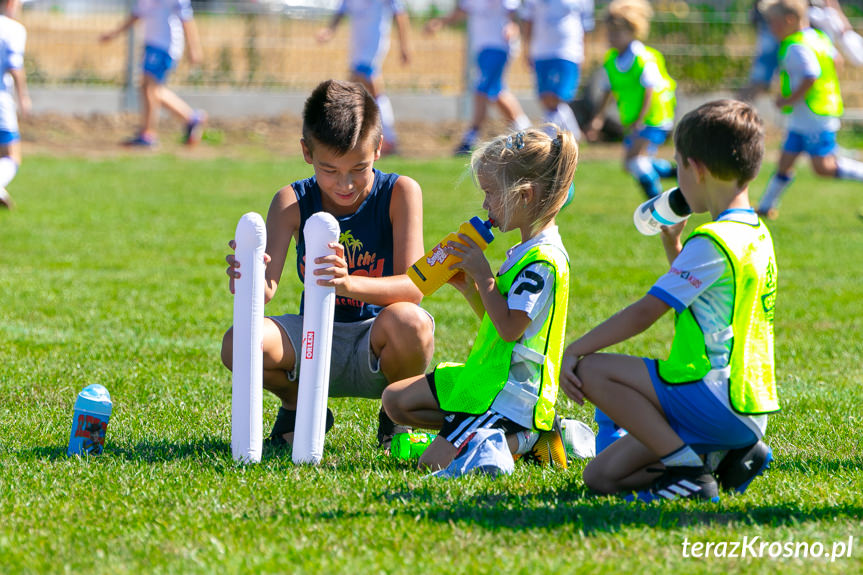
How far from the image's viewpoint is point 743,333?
3.29 meters

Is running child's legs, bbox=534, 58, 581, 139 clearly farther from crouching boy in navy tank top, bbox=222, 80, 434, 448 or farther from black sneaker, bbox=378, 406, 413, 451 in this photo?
black sneaker, bbox=378, 406, 413, 451

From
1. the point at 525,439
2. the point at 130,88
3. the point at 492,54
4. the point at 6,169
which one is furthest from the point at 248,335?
the point at 130,88

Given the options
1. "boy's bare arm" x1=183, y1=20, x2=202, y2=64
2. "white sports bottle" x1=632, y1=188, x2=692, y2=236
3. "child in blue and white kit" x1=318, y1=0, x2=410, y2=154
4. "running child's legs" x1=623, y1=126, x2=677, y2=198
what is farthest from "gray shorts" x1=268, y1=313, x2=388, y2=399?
"boy's bare arm" x1=183, y1=20, x2=202, y2=64

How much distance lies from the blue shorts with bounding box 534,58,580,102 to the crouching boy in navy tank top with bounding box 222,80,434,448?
29.7ft

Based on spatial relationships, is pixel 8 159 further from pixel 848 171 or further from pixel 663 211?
pixel 663 211

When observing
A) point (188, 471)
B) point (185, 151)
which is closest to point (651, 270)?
point (188, 471)

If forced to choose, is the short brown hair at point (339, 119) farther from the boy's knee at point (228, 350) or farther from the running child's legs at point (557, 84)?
the running child's legs at point (557, 84)

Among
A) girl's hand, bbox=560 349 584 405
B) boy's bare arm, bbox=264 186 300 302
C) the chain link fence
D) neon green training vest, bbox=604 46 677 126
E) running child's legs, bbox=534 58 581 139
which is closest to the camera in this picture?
girl's hand, bbox=560 349 584 405

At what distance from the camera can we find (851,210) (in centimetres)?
1120

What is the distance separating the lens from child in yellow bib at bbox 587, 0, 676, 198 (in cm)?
1058

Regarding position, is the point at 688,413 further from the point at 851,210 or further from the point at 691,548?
the point at 851,210

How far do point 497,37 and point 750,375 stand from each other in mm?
11490

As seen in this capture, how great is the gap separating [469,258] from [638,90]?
7635 millimetres

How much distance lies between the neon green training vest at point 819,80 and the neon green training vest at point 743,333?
7.43 meters
